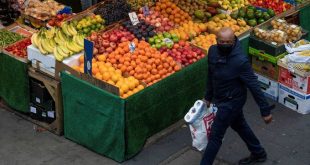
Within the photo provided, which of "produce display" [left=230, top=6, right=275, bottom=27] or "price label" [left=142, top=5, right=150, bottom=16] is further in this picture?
"produce display" [left=230, top=6, right=275, bottom=27]

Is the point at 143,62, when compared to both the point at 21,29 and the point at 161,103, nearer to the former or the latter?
the point at 161,103

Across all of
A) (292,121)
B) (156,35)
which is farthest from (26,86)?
(292,121)

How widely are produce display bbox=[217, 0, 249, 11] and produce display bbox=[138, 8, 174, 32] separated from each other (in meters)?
1.23

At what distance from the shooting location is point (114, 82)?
8.32m

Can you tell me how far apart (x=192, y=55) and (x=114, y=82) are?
1.33m

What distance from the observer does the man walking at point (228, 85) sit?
7.15m

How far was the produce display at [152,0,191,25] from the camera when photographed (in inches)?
402

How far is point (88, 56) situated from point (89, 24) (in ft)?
5.18

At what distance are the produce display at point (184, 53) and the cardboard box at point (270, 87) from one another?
3.86 ft

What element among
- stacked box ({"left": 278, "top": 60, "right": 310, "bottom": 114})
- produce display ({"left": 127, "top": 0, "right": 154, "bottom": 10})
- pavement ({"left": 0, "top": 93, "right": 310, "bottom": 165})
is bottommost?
pavement ({"left": 0, "top": 93, "right": 310, "bottom": 165})

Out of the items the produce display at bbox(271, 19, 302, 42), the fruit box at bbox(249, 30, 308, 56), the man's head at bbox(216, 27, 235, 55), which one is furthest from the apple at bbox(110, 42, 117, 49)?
the produce display at bbox(271, 19, 302, 42)

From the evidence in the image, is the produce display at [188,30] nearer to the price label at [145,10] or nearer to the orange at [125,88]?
the price label at [145,10]

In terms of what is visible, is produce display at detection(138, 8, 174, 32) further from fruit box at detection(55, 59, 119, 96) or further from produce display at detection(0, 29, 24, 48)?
produce display at detection(0, 29, 24, 48)

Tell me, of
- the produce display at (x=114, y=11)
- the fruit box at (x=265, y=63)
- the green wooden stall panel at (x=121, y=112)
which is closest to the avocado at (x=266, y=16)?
the fruit box at (x=265, y=63)
